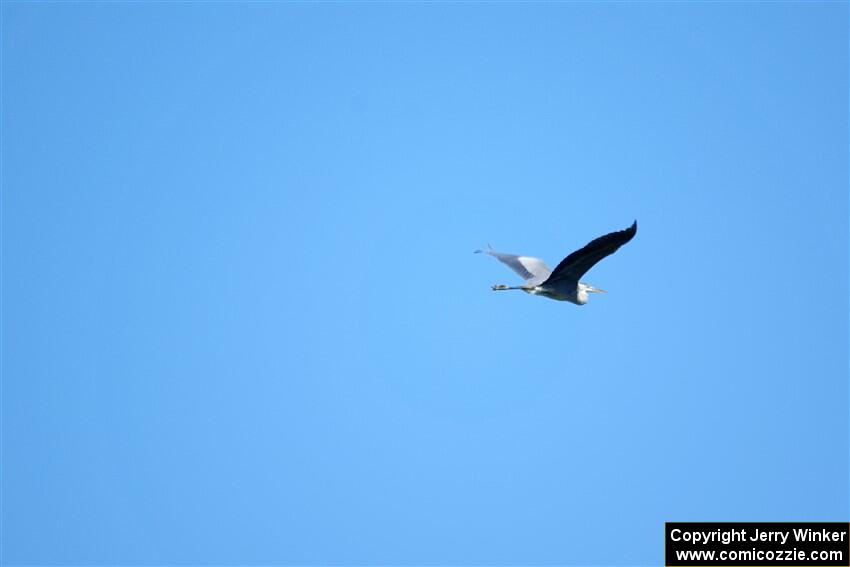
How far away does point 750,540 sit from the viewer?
3180 centimetres

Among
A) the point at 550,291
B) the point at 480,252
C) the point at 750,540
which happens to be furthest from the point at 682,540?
the point at 480,252

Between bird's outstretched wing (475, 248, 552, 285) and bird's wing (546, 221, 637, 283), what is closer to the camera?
bird's wing (546, 221, 637, 283)

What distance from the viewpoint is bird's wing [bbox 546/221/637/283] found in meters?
30.1

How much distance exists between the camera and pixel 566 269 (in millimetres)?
32906

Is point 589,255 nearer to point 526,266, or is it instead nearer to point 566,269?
point 566,269

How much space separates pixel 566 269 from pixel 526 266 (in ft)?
12.1

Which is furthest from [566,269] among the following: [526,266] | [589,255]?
[526,266]

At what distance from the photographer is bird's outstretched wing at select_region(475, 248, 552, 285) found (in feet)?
118

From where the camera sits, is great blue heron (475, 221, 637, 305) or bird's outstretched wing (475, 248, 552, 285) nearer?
great blue heron (475, 221, 637, 305)

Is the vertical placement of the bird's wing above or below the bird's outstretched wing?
below

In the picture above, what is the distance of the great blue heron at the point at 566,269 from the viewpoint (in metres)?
30.7

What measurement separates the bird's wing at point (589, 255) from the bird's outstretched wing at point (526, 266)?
2041 mm

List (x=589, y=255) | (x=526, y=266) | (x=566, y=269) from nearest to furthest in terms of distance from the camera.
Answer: (x=589, y=255) < (x=566, y=269) < (x=526, y=266)

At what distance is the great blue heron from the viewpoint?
30.7 metres
